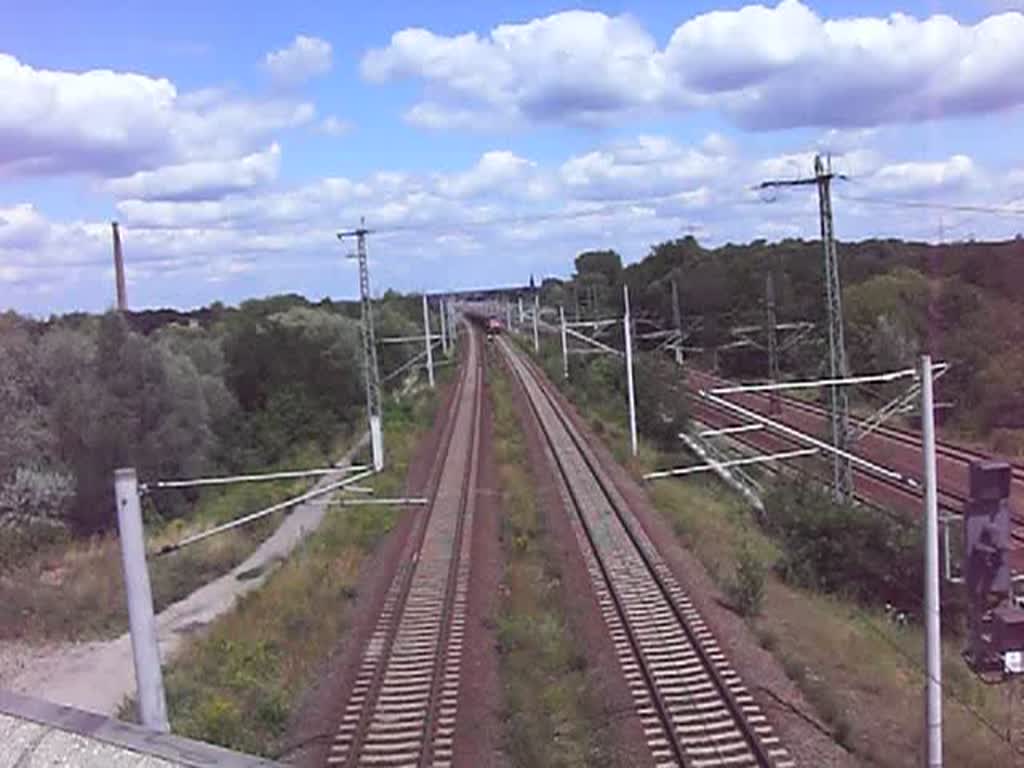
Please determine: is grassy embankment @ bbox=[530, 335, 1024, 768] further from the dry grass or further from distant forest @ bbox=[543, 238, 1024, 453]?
distant forest @ bbox=[543, 238, 1024, 453]

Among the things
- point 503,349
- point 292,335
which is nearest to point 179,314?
point 503,349

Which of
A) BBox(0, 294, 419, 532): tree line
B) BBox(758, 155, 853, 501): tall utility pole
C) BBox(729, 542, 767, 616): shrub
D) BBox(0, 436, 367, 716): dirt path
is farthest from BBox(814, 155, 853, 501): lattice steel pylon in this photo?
BBox(0, 294, 419, 532): tree line

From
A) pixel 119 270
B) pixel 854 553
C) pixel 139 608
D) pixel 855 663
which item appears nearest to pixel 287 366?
pixel 119 270

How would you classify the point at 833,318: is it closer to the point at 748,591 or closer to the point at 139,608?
the point at 748,591

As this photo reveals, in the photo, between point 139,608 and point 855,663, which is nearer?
point 139,608

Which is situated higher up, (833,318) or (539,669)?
(833,318)

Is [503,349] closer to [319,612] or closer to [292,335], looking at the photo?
[292,335]
